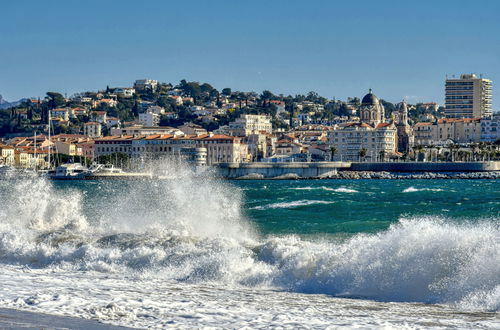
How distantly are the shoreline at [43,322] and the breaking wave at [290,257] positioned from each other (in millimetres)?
4563

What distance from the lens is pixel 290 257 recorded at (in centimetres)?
1823

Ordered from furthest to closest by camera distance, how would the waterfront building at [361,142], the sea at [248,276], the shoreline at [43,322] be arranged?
the waterfront building at [361,142], the sea at [248,276], the shoreline at [43,322]

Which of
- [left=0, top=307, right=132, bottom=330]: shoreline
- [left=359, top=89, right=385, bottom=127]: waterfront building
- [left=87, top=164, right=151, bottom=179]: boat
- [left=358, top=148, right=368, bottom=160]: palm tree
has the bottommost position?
[left=87, top=164, right=151, bottom=179]: boat

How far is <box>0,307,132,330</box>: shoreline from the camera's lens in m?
13.2

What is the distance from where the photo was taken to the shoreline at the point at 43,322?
43.3 ft

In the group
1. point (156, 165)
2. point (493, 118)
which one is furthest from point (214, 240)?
point (493, 118)

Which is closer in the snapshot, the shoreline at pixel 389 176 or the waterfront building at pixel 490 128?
the shoreline at pixel 389 176

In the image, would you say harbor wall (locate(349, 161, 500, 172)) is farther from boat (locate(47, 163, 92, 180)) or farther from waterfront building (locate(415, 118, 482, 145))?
waterfront building (locate(415, 118, 482, 145))

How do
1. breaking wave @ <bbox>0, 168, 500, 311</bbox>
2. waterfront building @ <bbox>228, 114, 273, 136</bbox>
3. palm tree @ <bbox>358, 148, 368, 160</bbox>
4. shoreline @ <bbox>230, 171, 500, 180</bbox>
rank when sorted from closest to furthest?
breaking wave @ <bbox>0, 168, 500, 311</bbox> < shoreline @ <bbox>230, 171, 500, 180</bbox> < palm tree @ <bbox>358, 148, 368, 160</bbox> < waterfront building @ <bbox>228, 114, 273, 136</bbox>

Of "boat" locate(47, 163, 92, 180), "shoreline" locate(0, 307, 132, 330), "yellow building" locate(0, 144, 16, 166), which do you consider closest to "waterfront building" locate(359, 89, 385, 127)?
"yellow building" locate(0, 144, 16, 166)

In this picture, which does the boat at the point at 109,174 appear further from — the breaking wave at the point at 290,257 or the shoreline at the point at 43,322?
the shoreline at the point at 43,322

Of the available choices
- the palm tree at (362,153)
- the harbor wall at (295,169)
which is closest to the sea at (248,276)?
the harbor wall at (295,169)

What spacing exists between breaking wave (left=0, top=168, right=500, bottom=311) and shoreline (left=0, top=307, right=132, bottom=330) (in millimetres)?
4563

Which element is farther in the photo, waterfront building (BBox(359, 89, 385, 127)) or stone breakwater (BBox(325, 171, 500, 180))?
waterfront building (BBox(359, 89, 385, 127))
